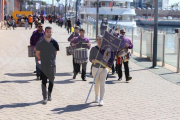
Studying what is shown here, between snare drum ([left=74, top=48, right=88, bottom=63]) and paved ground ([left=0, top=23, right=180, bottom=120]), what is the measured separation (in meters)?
0.64

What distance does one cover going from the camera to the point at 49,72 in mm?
8305

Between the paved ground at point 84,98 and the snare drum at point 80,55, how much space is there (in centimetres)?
64

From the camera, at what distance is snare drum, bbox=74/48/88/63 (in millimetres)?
11202

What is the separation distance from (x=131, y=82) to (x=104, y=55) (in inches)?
128

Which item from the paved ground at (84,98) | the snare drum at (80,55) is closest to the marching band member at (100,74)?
the paved ground at (84,98)

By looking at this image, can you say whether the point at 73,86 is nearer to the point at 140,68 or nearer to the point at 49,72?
the point at 49,72

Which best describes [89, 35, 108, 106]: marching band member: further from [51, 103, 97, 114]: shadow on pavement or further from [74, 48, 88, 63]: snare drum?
[74, 48, 88, 63]: snare drum

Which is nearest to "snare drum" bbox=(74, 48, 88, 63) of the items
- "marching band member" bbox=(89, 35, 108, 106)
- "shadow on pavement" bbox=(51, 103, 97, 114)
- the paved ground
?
the paved ground

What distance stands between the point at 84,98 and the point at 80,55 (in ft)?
8.60

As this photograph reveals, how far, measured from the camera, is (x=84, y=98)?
8859 millimetres

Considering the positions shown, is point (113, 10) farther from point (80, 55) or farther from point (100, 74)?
point (100, 74)

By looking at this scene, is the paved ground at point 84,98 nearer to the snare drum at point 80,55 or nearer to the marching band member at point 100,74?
the marching band member at point 100,74

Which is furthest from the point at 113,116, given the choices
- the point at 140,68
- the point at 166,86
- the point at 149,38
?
the point at 149,38

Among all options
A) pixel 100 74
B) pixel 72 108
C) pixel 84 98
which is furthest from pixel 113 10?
pixel 72 108
